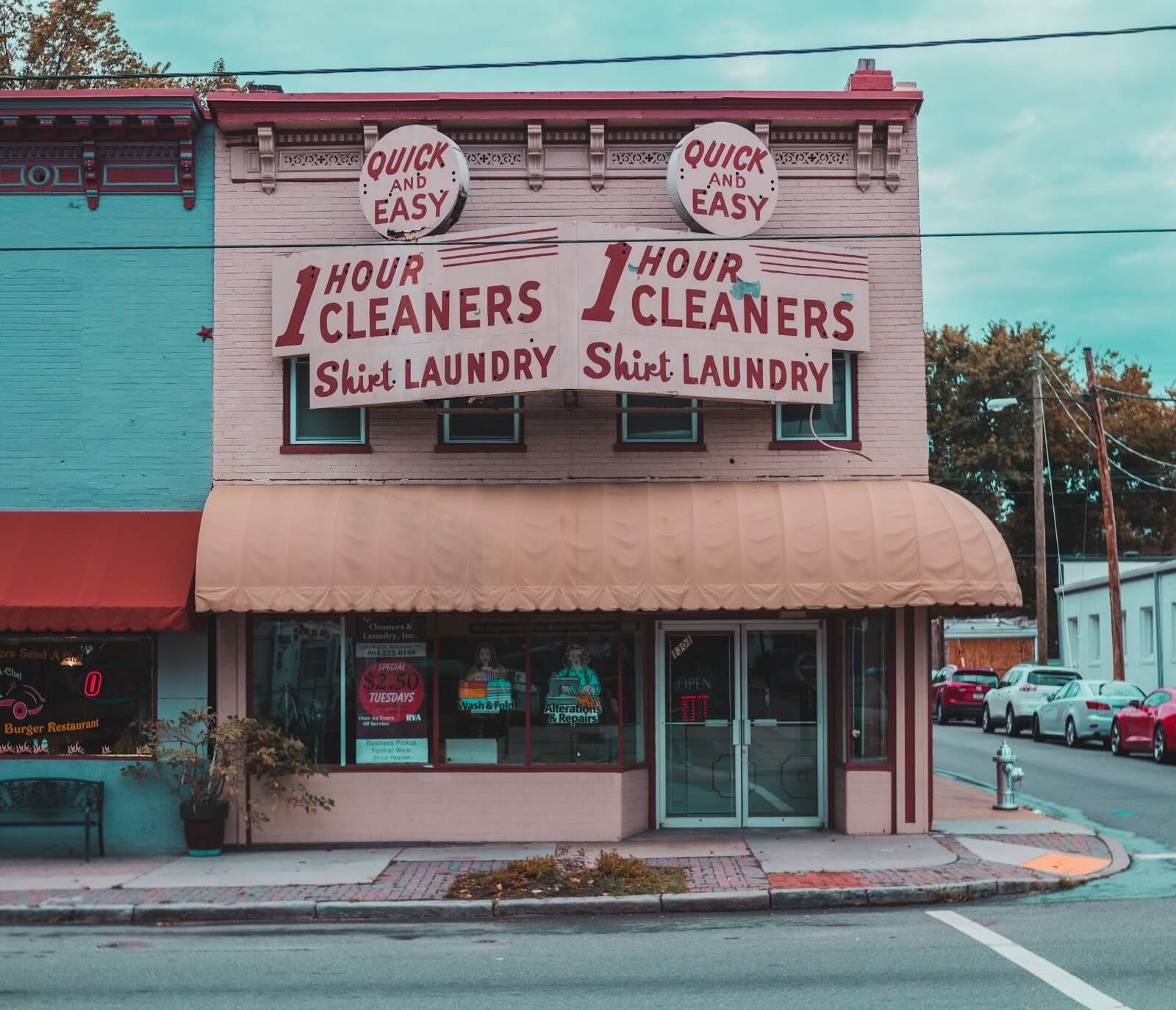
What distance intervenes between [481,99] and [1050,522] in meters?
55.0

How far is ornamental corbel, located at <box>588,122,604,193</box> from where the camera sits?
15617 millimetres

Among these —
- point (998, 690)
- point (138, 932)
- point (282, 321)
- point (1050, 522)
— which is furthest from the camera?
point (1050, 522)

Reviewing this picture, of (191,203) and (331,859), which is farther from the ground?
(191,203)

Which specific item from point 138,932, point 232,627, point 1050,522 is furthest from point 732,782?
point 1050,522

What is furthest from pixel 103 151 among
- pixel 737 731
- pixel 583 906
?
pixel 583 906

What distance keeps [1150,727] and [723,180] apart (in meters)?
16.0

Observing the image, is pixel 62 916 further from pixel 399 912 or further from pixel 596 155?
pixel 596 155

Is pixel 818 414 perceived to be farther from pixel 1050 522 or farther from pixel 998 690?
pixel 1050 522

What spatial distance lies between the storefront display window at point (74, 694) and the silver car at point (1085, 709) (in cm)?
2050

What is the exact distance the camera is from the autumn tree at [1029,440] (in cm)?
5925

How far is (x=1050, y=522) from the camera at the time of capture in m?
65.6

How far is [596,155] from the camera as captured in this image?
15.8 meters

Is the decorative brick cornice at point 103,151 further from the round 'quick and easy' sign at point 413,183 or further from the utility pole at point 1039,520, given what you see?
the utility pole at point 1039,520

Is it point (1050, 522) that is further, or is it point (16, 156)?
point (1050, 522)
